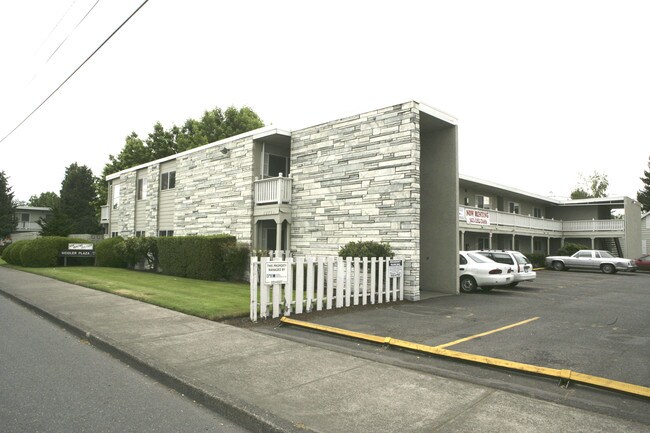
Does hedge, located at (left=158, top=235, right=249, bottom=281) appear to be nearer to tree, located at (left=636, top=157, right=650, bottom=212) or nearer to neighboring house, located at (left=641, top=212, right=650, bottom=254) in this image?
neighboring house, located at (left=641, top=212, right=650, bottom=254)

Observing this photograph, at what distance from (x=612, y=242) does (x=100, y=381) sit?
39.7 m

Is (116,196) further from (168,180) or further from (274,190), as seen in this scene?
(274,190)

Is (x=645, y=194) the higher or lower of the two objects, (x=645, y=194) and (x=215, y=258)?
the higher

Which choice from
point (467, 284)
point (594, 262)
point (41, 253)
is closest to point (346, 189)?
point (467, 284)

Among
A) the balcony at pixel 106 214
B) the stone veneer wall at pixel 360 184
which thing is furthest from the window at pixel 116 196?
the stone veneer wall at pixel 360 184

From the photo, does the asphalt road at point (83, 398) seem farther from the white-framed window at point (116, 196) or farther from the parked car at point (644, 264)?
the parked car at point (644, 264)

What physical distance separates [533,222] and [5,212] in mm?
62317

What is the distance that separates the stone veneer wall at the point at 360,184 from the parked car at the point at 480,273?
3.18 m

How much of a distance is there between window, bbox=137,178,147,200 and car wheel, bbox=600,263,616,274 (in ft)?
93.7

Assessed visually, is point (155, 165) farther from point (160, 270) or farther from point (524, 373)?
point (524, 373)

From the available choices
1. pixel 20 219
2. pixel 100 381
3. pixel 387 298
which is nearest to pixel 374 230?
pixel 387 298

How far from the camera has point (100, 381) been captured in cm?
539

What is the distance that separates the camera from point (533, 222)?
31141 millimetres

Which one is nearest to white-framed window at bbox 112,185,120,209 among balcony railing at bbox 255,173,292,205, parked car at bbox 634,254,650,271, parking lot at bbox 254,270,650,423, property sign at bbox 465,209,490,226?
balcony railing at bbox 255,173,292,205
